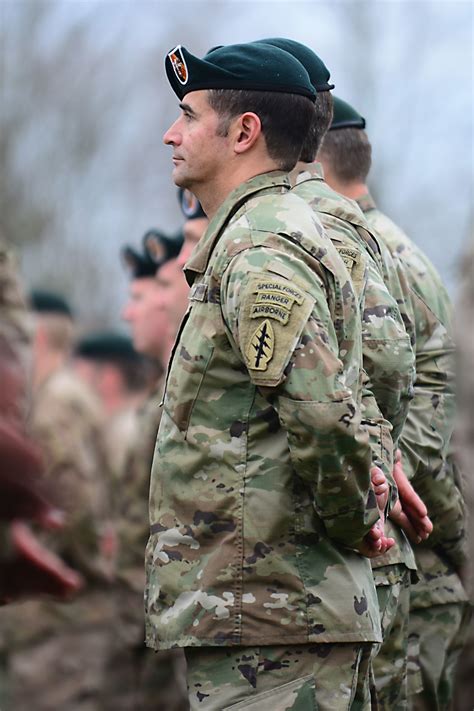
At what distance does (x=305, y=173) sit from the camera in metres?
4.73

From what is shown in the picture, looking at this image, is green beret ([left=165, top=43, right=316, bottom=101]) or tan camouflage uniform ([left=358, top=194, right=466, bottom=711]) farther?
tan camouflage uniform ([left=358, top=194, right=466, bottom=711])

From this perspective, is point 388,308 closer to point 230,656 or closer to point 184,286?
point 230,656

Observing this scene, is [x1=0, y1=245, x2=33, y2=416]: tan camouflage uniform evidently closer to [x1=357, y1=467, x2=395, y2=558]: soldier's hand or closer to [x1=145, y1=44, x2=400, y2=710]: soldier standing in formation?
[x1=145, y1=44, x2=400, y2=710]: soldier standing in formation

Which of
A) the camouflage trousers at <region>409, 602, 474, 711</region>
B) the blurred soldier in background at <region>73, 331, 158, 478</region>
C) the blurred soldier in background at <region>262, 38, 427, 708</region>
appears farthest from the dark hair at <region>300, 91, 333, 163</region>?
the blurred soldier in background at <region>73, 331, 158, 478</region>

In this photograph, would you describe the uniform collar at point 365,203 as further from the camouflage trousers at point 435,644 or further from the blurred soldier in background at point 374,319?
the camouflage trousers at point 435,644

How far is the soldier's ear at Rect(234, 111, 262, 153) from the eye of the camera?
4.11m

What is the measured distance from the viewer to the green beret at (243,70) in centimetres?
412

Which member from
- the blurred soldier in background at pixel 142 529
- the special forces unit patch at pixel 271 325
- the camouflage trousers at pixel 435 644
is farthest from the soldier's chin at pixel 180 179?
the blurred soldier in background at pixel 142 529

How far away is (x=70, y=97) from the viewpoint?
39219mm

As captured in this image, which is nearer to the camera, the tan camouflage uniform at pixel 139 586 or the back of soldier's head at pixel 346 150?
the back of soldier's head at pixel 346 150

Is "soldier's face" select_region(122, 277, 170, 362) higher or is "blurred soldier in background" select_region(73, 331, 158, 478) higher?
"blurred soldier in background" select_region(73, 331, 158, 478)

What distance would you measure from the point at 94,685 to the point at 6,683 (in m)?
0.61

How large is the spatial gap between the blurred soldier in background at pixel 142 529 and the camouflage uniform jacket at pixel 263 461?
3.61 metres

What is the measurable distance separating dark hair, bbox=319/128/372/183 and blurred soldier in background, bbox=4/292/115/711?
4.21 meters
